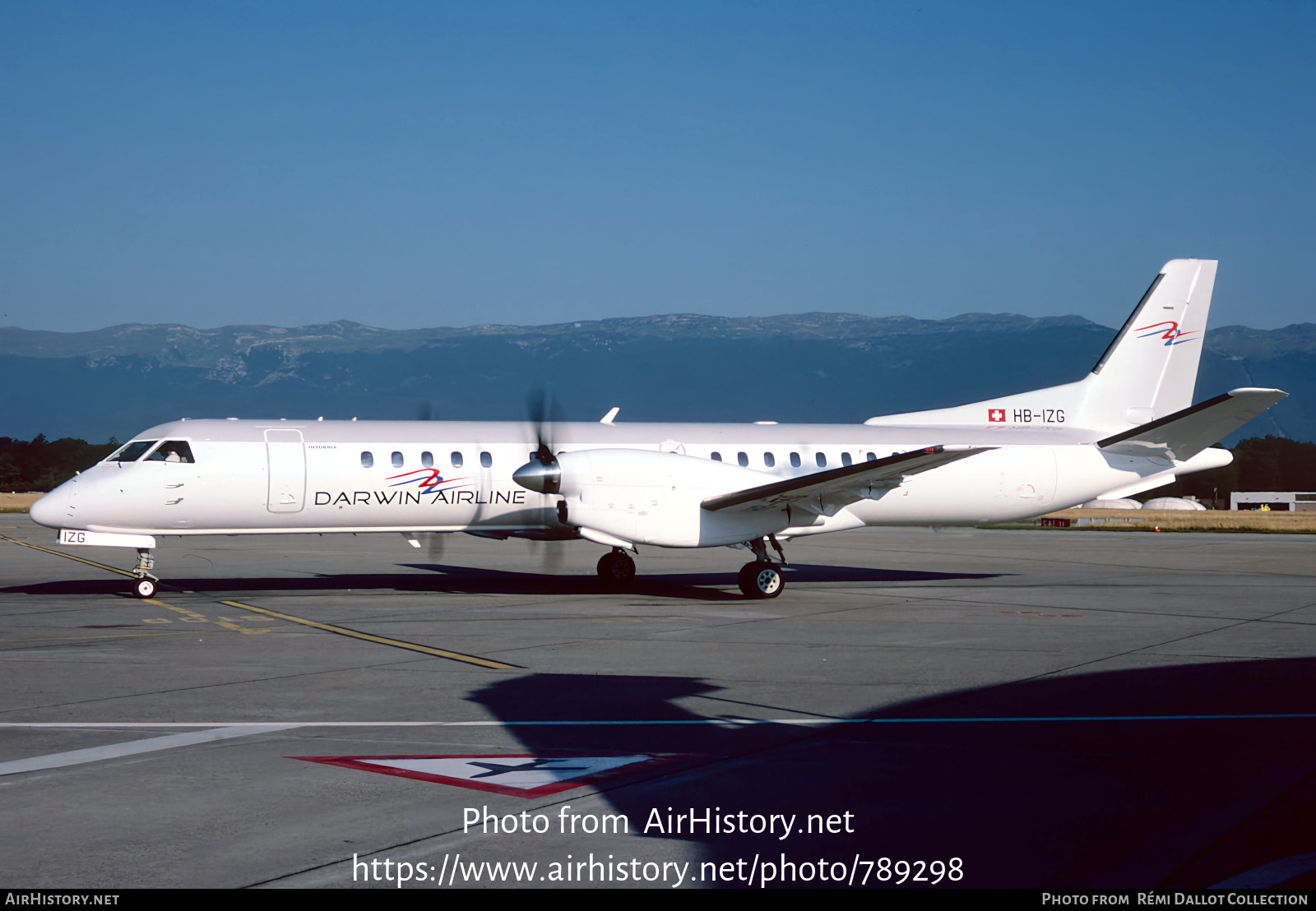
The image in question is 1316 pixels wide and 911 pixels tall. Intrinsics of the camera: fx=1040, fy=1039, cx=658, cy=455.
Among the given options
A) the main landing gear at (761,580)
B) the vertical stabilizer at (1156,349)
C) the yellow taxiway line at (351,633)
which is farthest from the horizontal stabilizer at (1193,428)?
the yellow taxiway line at (351,633)

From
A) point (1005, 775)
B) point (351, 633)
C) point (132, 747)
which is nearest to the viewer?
point (1005, 775)

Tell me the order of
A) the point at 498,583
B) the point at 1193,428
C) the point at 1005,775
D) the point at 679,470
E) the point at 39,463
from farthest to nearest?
the point at 39,463 < the point at 498,583 < the point at 1193,428 < the point at 679,470 < the point at 1005,775

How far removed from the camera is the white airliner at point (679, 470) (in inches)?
744

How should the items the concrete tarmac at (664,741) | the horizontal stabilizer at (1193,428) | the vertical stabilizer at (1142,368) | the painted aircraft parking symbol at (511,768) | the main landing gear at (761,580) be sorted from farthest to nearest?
the vertical stabilizer at (1142,368), the horizontal stabilizer at (1193,428), the main landing gear at (761,580), the painted aircraft parking symbol at (511,768), the concrete tarmac at (664,741)

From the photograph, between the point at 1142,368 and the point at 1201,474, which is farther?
the point at 1201,474

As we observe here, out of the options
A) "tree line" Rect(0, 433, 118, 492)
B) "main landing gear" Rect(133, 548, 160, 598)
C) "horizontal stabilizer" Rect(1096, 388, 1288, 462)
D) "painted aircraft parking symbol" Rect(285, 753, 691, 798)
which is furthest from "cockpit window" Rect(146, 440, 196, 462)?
"tree line" Rect(0, 433, 118, 492)

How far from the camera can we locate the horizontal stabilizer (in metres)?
19.9

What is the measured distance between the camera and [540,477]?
1892cm

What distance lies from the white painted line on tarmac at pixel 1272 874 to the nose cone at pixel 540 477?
14.6m

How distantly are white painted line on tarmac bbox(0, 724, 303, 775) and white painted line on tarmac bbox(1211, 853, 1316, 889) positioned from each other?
6.89m

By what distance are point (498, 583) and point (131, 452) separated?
7.86m

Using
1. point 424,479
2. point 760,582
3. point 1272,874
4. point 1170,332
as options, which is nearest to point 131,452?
point 424,479

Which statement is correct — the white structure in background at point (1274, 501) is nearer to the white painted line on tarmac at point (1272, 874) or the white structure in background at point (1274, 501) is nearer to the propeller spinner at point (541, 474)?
the propeller spinner at point (541, 474)

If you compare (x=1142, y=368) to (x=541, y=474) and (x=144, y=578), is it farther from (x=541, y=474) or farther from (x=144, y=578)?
(x=144, y=578)
